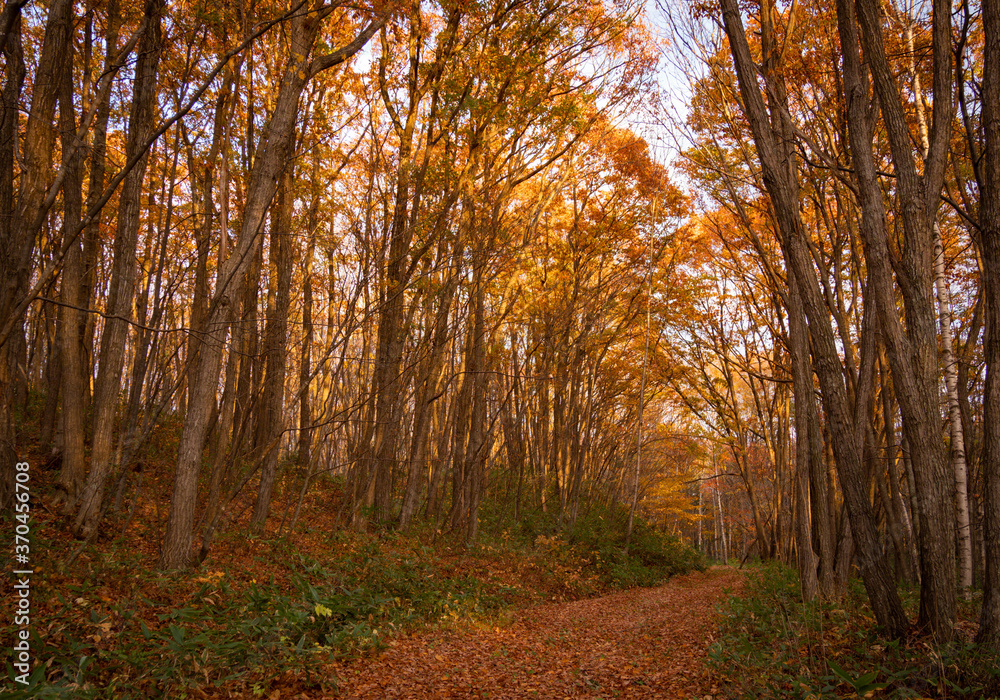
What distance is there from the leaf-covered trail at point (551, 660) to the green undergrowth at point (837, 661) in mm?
407

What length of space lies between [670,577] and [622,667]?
9442 mm

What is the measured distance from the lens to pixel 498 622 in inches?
279

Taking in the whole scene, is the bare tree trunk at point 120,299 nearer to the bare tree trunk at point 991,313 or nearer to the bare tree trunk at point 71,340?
the bare tree trunk at point 71,340

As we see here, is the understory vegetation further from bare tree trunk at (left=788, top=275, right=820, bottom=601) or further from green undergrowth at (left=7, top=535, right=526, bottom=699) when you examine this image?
bare tree trunk at (left=788, top=275, right=820, bottom=601)

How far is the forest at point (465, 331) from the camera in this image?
4125 mm

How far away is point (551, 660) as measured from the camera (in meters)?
5.78

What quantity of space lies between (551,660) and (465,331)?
608 centimetres

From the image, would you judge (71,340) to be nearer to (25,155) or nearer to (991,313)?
(25,155)

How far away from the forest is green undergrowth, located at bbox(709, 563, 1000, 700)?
1.6 inches

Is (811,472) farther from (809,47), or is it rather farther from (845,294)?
(809,47)

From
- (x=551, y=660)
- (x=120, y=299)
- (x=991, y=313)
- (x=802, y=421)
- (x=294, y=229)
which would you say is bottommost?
(x=551, y=660)

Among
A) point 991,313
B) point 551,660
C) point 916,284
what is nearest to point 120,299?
point 551,660

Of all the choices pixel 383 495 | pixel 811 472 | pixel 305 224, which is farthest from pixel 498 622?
pixel 305 224

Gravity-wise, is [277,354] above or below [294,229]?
below
